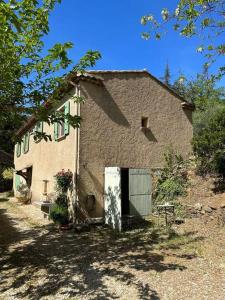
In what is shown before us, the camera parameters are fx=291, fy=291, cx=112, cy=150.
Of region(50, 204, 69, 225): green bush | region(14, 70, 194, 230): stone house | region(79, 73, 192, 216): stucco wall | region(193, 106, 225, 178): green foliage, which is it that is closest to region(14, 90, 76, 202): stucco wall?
region(14, 70, 194, 230): stone house

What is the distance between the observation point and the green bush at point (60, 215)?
1112 cm

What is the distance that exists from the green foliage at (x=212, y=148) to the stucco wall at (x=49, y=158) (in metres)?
5.70

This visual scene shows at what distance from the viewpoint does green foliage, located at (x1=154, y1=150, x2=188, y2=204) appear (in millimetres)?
12531

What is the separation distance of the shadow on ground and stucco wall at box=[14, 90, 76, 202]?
3.33 m

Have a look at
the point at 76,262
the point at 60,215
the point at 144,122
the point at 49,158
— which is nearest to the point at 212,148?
the point at 144,122

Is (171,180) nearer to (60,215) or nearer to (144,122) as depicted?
(144,122)

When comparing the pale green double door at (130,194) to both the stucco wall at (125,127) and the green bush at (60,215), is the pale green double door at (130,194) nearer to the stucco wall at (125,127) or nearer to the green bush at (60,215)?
the stucco wall at (125,127)

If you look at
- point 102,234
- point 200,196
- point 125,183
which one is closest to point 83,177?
point 102,234

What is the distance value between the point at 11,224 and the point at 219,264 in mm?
8869

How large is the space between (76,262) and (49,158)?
866 centimetres

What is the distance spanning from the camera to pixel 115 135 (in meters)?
12.7

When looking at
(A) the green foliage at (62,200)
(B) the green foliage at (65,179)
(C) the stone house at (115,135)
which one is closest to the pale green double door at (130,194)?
(C) the stone house at (115,135)

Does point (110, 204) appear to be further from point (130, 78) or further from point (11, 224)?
point (130, 78)

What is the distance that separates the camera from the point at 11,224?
12438 millimetres
